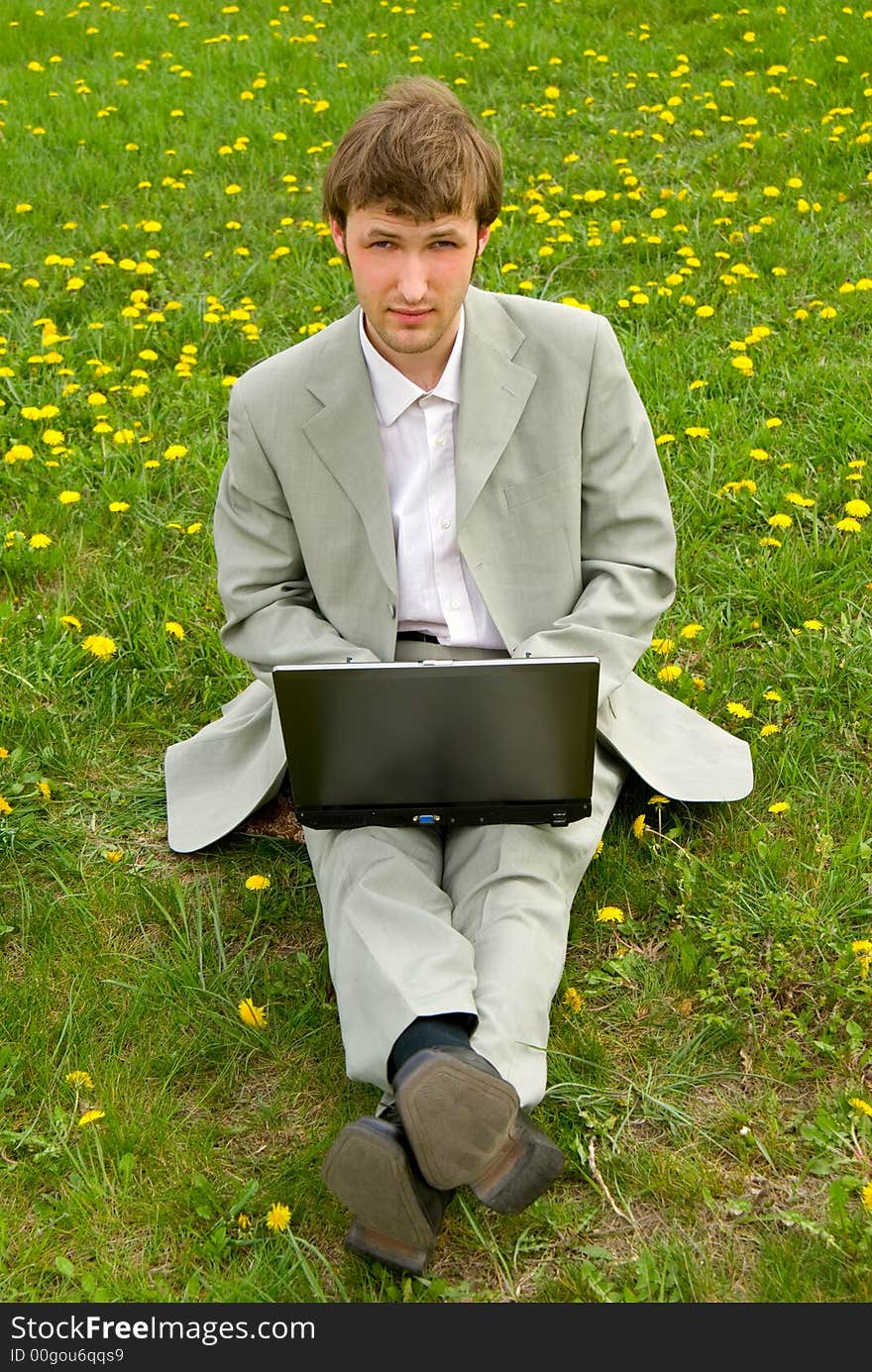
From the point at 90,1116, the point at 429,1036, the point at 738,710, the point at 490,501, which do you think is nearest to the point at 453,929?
the point at 429,1036

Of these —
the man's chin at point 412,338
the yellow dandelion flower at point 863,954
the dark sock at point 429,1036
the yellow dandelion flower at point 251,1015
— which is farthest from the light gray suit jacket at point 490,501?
the dark sock at point 429,1036

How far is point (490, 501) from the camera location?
9.34 feet

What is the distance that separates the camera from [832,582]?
3791 millimetres

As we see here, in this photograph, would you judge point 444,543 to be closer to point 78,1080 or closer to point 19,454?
point 78,1080

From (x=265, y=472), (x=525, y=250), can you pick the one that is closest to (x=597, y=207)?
(x=525, y=250)

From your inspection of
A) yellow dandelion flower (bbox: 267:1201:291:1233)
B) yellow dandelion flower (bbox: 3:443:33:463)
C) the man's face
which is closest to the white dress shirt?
the man's face

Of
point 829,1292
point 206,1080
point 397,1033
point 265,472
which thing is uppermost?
point 265,472

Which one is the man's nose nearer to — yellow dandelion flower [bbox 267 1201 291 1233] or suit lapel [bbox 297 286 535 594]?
suit lapel [bbox 297 286 535 594]

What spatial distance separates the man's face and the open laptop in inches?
25.4

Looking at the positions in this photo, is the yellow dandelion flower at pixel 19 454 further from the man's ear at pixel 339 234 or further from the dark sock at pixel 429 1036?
the dark sock at pixel 429 1036

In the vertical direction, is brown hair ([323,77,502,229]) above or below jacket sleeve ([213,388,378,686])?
above

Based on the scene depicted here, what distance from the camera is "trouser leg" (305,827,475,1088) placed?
2314 mm

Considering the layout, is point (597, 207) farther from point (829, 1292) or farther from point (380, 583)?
point (829, 1292)

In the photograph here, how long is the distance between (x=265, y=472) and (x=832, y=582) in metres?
1.63
